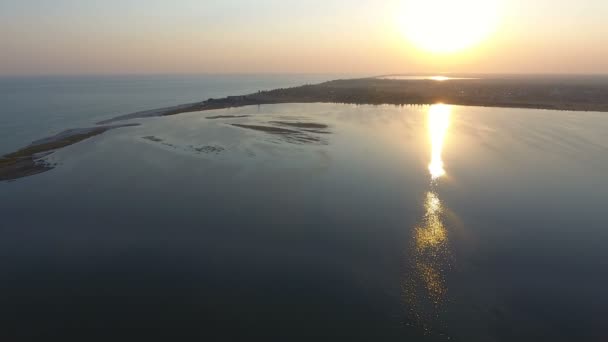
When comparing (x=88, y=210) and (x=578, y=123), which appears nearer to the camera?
(x=88, y=210)

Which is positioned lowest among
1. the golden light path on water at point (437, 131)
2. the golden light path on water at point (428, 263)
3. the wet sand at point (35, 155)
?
the golden light path on water at point (428, 263)

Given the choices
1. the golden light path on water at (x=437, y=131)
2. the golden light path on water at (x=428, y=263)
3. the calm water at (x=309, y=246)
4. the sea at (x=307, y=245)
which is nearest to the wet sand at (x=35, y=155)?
the sea at (x=307, y=245)

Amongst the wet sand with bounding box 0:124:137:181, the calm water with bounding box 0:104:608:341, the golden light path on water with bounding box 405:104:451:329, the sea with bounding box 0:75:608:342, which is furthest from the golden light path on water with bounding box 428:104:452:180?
the wet sand with bounding box 0:124:137:181

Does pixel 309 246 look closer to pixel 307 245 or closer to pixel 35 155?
pixel 307 245

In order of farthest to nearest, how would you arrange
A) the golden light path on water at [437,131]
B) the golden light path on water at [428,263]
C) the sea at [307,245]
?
the golden light path on water at [437,131], the golden light path on water at [428,263], the sea at [307,245]

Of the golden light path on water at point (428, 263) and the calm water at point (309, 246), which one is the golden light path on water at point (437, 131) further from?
the golden light path on water at point (428, 263)

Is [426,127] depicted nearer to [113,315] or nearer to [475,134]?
[475,134]

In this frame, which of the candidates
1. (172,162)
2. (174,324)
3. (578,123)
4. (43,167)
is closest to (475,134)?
(578,123)

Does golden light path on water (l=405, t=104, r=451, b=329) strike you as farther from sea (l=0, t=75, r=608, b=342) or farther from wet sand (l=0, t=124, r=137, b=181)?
wet sand (l=0, t=124, r=137, b=181)
